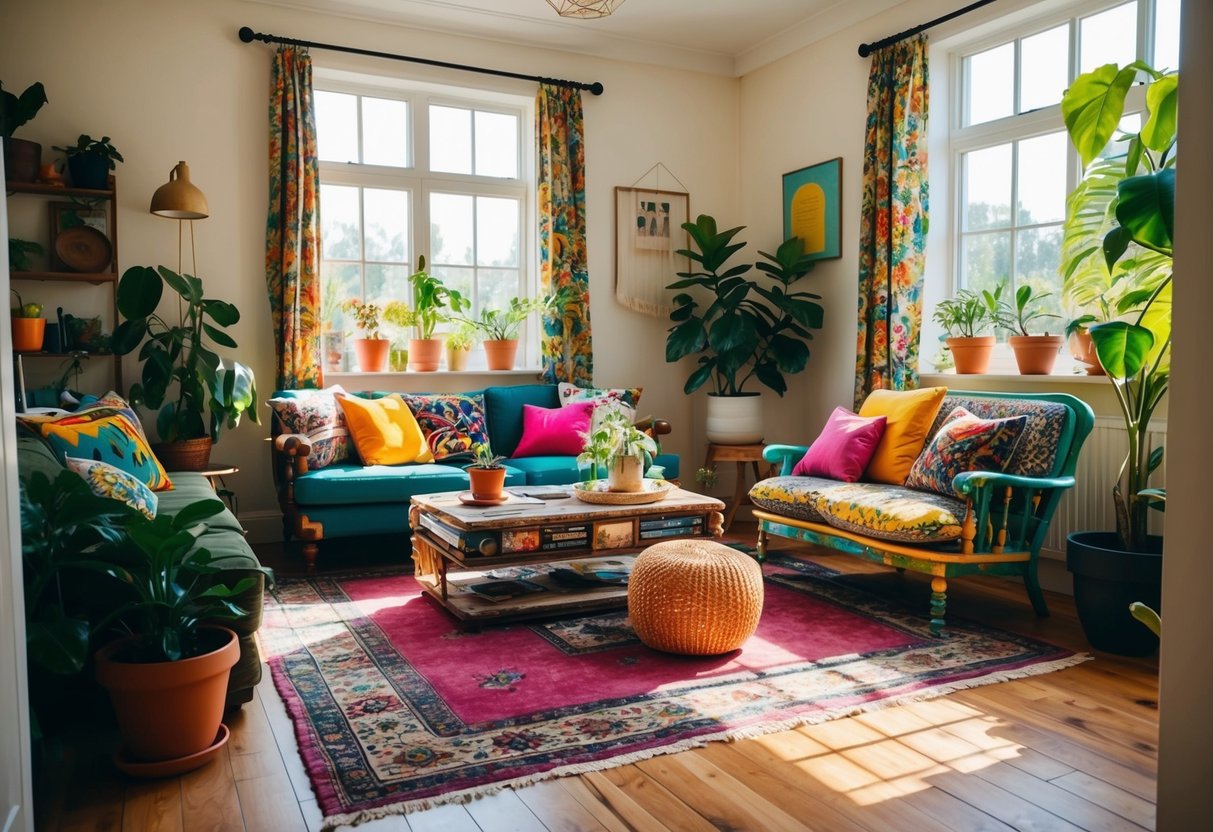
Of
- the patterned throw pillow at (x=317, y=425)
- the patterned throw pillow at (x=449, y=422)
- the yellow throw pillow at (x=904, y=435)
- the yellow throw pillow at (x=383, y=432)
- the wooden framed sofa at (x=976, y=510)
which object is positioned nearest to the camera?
the wooden framed sofa at (x=976, y=510)

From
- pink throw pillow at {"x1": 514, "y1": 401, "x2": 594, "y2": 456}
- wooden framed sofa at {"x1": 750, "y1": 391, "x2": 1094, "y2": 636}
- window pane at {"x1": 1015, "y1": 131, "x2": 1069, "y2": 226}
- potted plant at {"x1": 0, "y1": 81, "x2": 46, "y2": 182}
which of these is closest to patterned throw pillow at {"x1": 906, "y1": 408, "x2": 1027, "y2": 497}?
wooden framed sofa at {"x1": 750, "y1": 391, "x2": 1094, "y2": 636}

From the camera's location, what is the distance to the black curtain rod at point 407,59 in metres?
4.90

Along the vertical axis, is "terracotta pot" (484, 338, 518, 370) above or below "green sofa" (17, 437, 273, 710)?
above

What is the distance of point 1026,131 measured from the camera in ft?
14.6

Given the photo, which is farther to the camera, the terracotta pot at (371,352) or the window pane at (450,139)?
the window pane at (450,139)

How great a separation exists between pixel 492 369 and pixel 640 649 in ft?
9.28

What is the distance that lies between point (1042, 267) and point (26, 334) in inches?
187

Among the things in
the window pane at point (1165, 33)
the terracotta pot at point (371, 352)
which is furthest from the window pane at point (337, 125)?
the window pane at point (1165, 33)

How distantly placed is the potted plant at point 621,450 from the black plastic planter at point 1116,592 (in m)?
1.61

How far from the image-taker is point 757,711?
8.65 ft

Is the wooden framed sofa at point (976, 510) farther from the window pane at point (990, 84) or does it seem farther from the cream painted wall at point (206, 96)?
the cream painted wall at point (206, 96)

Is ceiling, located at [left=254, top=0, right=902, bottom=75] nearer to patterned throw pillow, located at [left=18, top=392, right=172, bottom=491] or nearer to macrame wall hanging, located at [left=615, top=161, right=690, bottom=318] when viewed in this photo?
macrame wall hanging, located at [left=615, top=161, right=690, bottom=318]

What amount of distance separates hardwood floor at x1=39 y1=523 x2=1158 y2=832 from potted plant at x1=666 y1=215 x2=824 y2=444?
2.91 m

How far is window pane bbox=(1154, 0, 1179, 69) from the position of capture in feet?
12.5
